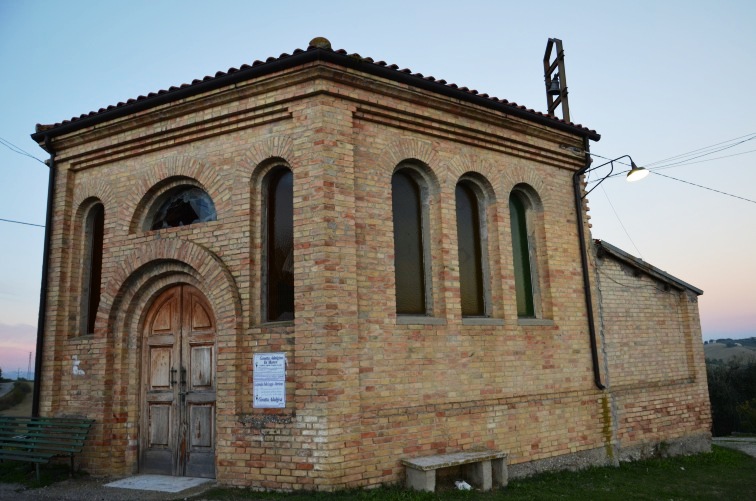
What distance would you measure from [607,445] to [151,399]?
7391 mm

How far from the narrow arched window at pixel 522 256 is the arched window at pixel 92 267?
22.7 ft

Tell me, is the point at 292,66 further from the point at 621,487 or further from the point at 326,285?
the point at 621,487

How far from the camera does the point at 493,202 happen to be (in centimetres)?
891

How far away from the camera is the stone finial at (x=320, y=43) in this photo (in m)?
7.08

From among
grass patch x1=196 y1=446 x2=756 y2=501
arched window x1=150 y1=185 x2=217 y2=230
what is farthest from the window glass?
arched window x1=150 y1=185 x2=217 y2=230

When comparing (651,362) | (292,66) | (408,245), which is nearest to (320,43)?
(292,66)

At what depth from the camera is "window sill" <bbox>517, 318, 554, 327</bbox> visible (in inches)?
342

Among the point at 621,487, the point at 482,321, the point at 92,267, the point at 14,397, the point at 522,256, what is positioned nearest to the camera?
the point at 621,487

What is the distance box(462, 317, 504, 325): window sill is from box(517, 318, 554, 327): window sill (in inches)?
16.1

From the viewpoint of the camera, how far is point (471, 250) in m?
8.86

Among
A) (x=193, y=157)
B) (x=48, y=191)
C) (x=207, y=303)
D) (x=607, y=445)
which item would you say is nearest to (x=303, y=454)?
(x=207, y=303)

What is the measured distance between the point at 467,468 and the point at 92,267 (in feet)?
22.4

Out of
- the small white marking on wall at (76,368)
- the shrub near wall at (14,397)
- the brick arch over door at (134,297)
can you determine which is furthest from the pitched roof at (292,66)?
the shrub near wall at (14,397)

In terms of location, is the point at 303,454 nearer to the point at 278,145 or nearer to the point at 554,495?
the point at 554,495
